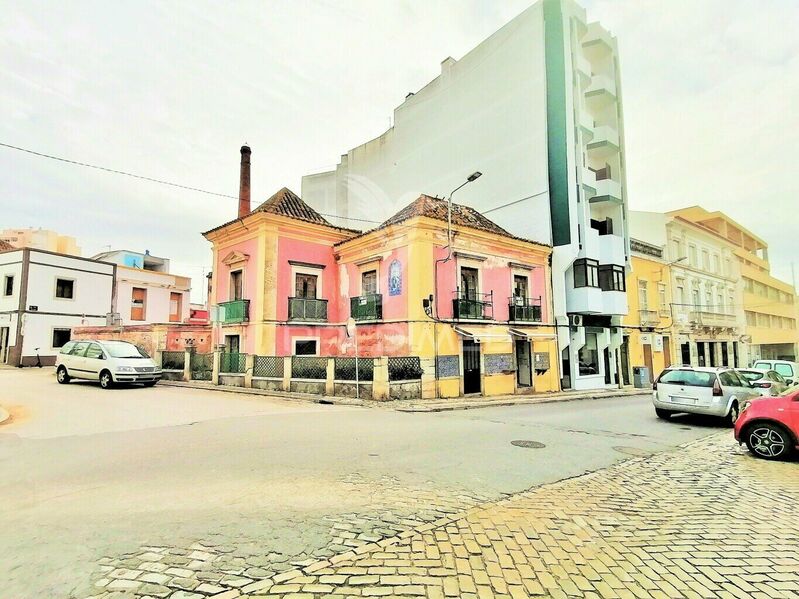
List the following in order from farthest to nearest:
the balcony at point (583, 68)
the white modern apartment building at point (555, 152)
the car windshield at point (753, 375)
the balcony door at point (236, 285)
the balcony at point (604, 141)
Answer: the balcony at point (604, 141)
the balcony at point (583, 68)
the white modern apartment building at point (555, 152)
the balcony door at point (236, 285)
the car windshield at point (753, 375)

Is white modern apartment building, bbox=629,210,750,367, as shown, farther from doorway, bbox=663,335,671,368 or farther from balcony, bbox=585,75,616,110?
balcony, bbox=585,75,616,110

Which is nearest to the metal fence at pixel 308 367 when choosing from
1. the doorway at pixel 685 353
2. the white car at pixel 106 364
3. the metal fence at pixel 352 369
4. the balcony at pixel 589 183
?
the metal fence at pixel 352 369

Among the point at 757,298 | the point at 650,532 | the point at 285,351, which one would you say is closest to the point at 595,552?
the point at 650,532

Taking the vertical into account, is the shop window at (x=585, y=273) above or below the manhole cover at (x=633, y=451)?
above

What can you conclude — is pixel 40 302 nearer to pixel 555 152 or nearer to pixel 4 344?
pixel 4 344

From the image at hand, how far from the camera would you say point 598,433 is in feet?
33.2

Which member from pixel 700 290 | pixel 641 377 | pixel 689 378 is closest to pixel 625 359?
pixel 641 377

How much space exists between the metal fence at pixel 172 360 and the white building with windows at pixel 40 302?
1577 centimetres

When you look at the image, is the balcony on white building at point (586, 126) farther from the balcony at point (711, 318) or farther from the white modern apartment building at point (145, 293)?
the white modern apartment building at point (145, 293)

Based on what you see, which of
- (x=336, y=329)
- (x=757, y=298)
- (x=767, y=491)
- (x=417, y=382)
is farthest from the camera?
(x=757, y=298)

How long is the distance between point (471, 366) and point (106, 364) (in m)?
14.5

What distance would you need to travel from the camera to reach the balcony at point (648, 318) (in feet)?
93.0

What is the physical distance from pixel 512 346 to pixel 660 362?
16507mm

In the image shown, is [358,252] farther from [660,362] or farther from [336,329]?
[660,362]
